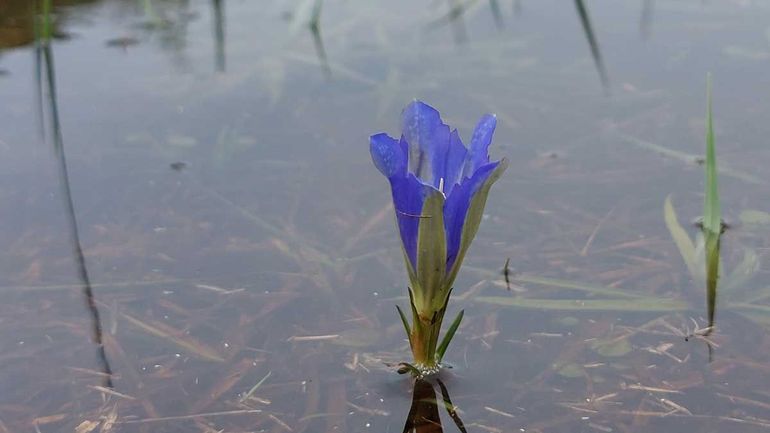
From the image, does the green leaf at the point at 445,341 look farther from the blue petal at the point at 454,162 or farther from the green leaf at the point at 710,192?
the green leaf at the point at 710,192

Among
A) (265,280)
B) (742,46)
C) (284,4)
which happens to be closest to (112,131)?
(265,280)

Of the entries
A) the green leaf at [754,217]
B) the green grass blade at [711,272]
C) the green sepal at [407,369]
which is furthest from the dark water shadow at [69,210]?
the green leaf at [754,217]

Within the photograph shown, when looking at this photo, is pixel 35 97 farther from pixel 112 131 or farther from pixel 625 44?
pixel 625 44

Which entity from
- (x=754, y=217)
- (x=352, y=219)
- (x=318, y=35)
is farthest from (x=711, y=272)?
(x=318, y=35)

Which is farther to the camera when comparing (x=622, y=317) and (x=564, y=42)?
(x=564, y=42)

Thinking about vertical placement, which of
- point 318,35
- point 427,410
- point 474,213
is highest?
point 474,213

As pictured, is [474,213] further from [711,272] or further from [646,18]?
[646,18]
